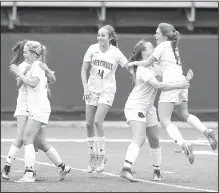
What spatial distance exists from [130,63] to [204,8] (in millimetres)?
11464

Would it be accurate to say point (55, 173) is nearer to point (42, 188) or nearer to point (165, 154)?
point (42, 188)

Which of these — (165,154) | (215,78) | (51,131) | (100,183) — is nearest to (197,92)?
(215,78)

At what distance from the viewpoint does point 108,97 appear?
35.9 feet

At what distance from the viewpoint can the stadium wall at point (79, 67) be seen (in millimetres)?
19984

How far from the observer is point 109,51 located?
438 inches

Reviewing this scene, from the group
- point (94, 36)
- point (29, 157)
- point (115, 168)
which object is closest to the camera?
point (29, 157)

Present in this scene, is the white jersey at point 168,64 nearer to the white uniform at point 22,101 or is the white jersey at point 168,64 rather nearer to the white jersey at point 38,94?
the white jersey at point 38,94

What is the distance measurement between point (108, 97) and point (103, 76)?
0.30 meters

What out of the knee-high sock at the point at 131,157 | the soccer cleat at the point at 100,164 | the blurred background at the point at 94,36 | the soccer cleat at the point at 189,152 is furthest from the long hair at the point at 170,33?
the blurred background at the point at 94,36

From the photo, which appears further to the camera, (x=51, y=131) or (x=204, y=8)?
(x=204, y=8)

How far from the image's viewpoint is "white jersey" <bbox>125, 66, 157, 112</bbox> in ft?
32.0

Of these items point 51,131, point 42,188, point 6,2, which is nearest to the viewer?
point 42,188

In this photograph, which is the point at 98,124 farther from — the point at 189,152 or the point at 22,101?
the point at 189,152

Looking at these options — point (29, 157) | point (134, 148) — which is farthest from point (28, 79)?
point (134, 148)
